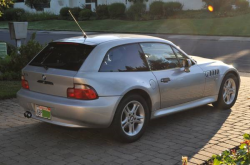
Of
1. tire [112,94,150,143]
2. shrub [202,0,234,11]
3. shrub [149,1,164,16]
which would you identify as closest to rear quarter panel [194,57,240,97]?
tire [112,94,150,143]

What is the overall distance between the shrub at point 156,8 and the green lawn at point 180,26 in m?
2.49

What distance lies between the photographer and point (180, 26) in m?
29.7

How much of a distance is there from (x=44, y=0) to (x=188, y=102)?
44237 mm

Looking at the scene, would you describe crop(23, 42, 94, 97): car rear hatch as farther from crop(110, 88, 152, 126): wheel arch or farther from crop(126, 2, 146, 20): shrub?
crop(126, 2, 146, 20): shrub

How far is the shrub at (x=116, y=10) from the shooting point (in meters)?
38.0

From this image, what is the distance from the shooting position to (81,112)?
525 cm

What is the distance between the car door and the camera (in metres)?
6.22

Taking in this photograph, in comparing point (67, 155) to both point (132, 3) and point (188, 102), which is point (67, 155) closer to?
point (188, 102)

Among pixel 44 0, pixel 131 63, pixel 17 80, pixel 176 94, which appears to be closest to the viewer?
pixel 131 63

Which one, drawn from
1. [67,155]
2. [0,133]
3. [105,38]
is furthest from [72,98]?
[0,133]

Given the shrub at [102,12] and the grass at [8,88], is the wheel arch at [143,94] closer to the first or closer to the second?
the grass at [8,88]

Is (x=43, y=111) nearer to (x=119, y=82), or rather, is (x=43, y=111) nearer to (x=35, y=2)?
(x=119, y=82)

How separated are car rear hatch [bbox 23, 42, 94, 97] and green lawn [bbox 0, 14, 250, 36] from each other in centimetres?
2047

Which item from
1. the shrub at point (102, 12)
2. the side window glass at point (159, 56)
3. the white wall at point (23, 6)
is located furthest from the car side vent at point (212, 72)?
the white wall at point (23, 6)
